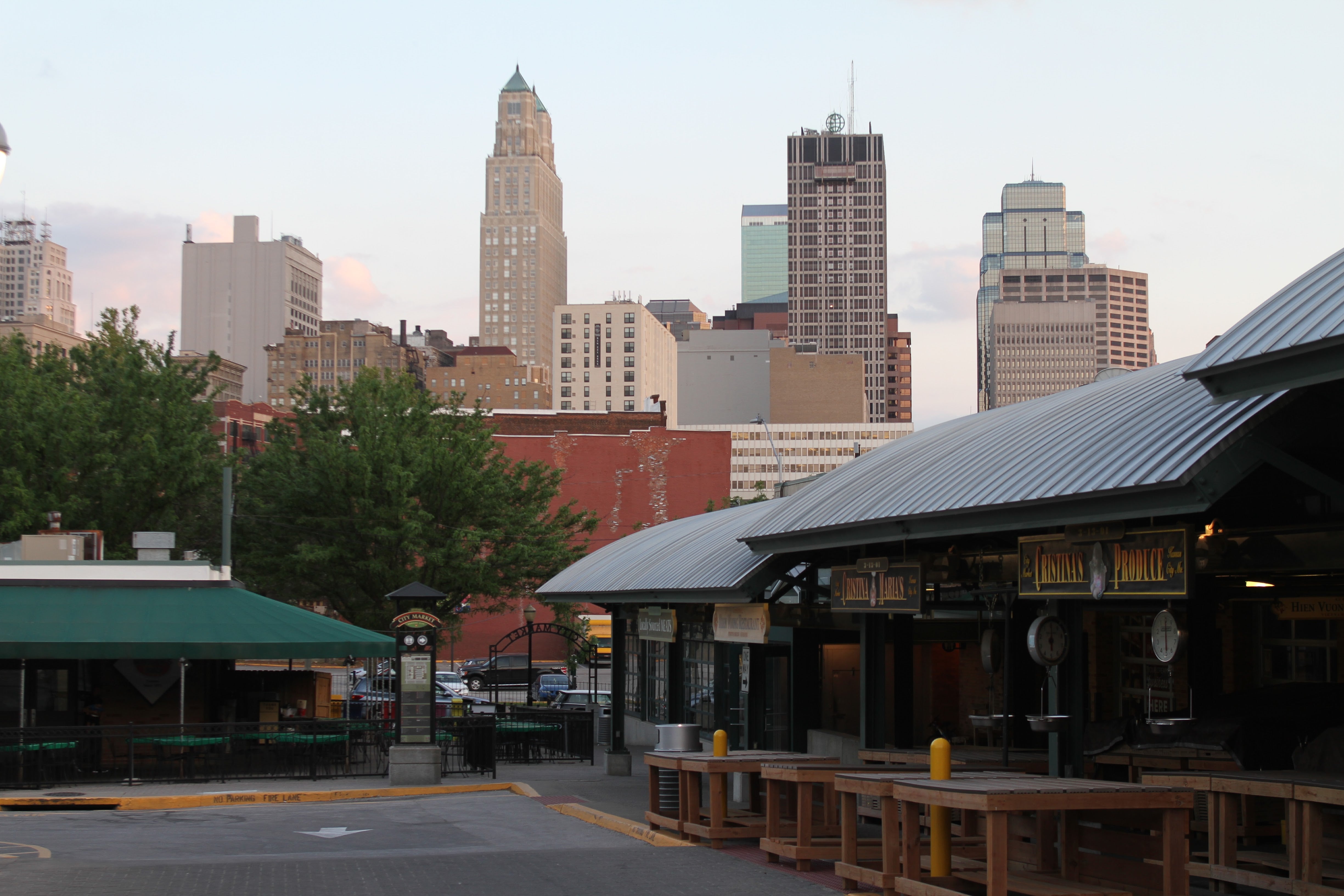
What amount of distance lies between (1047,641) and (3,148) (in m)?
9.12

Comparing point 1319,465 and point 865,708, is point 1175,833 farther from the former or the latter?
point 865,708

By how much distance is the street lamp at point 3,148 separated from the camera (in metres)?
7.61

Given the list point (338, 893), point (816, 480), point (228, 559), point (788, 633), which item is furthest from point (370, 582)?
point (338, 893)

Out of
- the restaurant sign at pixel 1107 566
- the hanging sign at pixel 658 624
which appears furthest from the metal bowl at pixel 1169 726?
the hanging sign at pixel 658 624

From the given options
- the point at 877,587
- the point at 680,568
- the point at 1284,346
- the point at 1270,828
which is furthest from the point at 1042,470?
the point at 680,568

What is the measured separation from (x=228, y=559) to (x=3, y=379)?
10.4 metres

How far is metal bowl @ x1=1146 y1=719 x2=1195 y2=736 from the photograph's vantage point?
1301cm

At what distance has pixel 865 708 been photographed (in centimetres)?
1630

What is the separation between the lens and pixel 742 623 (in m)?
18.4

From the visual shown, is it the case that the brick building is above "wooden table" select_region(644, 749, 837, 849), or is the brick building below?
above

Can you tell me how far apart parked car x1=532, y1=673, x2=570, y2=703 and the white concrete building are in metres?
118

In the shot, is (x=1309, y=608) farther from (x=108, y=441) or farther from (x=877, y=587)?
(x=108, y=441)

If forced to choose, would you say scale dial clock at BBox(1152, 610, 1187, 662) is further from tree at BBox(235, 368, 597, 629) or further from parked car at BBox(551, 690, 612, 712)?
tree at BBox(235, 368, 597, 629)

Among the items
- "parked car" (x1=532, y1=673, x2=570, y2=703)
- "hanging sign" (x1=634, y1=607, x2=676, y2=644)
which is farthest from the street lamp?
"parked car" (x1=532, y1=673, x2=570, y2=703)
